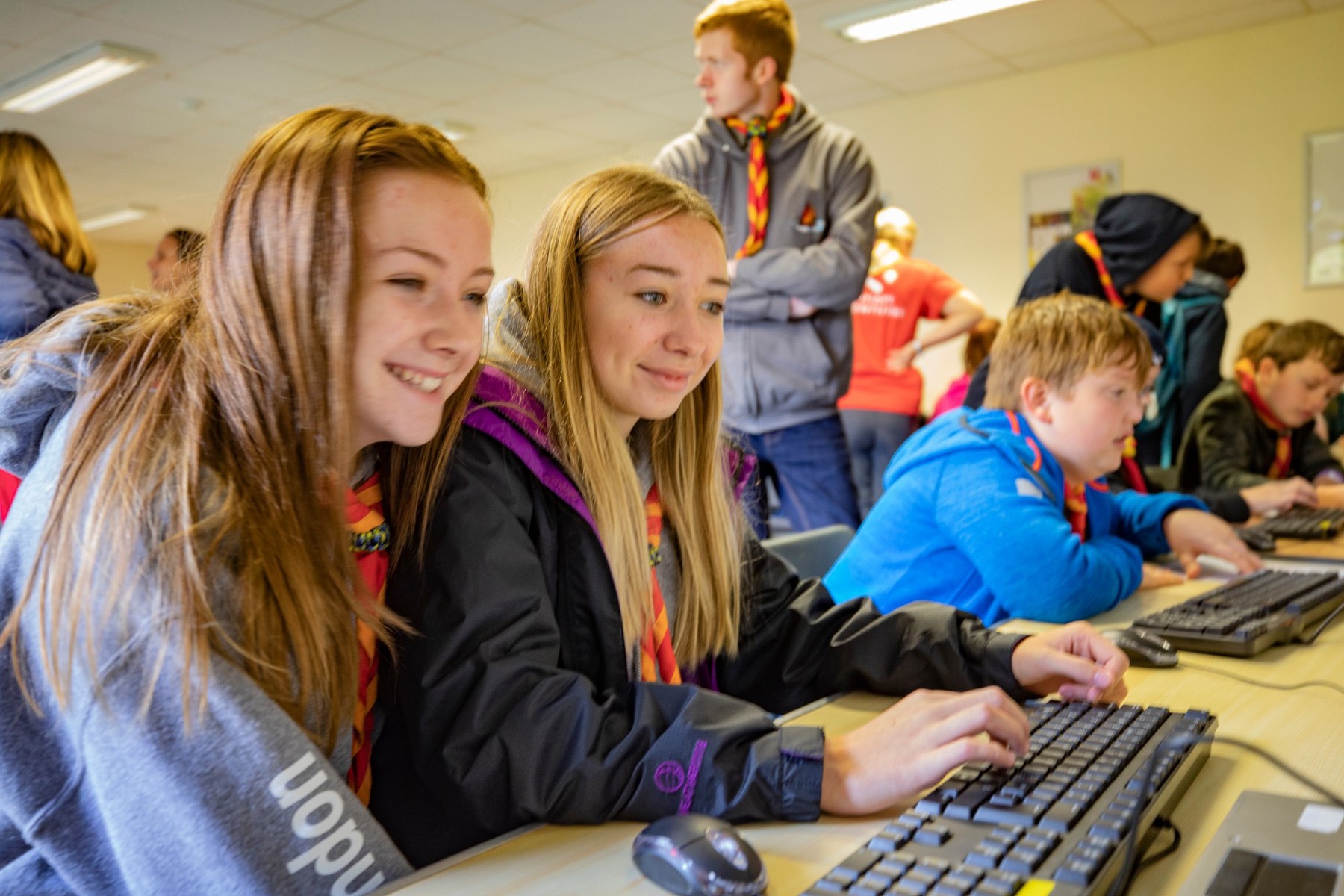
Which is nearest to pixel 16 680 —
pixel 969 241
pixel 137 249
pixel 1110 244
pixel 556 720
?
pixel 556 720

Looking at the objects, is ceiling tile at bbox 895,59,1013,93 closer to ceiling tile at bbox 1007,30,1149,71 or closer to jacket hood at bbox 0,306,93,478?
ceiling tile at bbox 1007,30,1149,71

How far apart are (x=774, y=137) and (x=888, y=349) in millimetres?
1527

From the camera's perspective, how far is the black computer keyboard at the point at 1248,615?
4.04ft

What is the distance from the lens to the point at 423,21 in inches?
194

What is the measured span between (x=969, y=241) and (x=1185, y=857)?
6101 millimetres

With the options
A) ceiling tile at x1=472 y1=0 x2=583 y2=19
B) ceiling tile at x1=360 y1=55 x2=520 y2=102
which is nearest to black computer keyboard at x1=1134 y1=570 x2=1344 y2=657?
ceiling tile at x1=472 y1=0 x2=583 y2=19

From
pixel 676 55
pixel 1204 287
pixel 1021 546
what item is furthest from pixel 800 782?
pixel 676 55

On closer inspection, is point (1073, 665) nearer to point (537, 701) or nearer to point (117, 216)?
point (537, 701)

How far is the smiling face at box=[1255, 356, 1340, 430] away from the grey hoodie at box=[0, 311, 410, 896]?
327 centimetres

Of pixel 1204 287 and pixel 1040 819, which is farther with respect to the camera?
pixel 1204 287

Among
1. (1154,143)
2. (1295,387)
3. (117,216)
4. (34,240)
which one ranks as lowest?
(1295,387)

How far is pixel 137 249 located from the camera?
39.4 feet

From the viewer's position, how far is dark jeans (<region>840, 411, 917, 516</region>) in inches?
153

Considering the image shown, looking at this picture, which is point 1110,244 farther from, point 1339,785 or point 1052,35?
point 1052,35
